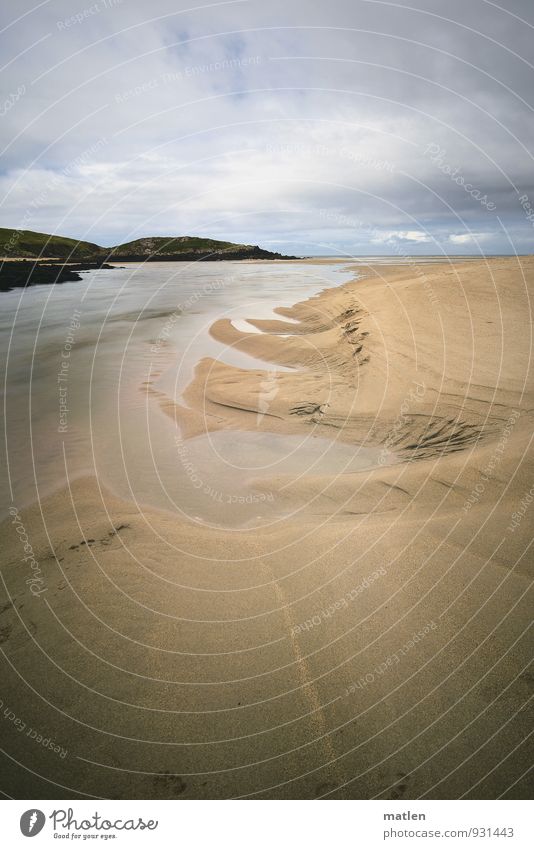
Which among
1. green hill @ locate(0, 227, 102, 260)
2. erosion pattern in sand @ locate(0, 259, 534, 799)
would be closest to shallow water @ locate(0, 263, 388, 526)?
erosion pattern in sand @ locate(0, 259, 534, 799)

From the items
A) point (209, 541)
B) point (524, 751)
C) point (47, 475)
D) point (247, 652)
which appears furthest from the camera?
point (47, 475)

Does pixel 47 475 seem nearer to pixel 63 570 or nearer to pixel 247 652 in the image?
pixel 63 570

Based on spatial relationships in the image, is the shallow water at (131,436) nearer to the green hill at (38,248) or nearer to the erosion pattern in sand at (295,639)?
the erosion pattern in sand at (295,639)

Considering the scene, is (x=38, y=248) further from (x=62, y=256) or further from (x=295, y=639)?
(x=295, y=639)

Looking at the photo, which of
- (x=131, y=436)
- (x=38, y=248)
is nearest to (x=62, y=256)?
(x=38, y=248)

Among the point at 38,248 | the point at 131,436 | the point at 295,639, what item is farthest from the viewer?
the point at 38,248

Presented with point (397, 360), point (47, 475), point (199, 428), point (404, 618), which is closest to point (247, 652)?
point (404, 618)

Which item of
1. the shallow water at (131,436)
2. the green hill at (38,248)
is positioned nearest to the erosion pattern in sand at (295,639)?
the shallow water at (131,436)

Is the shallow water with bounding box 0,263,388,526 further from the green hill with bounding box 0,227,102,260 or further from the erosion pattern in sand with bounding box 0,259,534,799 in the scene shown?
the green hill with bounding box 0,227,102,260
